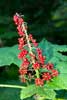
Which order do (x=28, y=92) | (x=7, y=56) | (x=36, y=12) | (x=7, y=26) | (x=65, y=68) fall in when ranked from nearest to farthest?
(x=28, y=92) < (x=65, y=68) < (x=7, y=56) < (x=7, y=26) < (x=36, y=12)

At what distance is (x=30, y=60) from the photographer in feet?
9.36

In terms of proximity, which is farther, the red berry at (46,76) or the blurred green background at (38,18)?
the blurred green background at (38,18)

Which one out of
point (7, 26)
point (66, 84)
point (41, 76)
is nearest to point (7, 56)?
point (41, 76)

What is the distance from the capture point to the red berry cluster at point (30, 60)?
2799 millimetres

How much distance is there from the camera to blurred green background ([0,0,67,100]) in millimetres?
6176

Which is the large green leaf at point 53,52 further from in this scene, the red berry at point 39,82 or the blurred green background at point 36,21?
the blurred green background at point 36,21

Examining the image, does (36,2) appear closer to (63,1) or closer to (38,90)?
(63,1)

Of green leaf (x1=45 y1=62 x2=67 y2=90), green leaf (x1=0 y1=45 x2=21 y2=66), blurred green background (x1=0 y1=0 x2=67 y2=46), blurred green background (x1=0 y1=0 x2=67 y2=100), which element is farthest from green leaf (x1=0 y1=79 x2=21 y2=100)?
blurred green background (x1=0 y1=0 x2=67 y2=46)

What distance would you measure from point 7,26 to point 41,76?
389 cm

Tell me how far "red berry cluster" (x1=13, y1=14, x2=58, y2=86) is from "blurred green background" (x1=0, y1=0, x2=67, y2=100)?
1.85 metres

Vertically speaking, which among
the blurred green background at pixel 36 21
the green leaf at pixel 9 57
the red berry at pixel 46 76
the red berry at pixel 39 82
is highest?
the blurred green background at pixel 36 21

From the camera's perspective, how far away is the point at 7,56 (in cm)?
319

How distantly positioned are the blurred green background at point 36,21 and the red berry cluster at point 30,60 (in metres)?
1.85

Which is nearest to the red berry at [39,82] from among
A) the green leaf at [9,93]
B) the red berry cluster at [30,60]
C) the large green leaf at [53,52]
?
the red berry cluster at [30,60]
